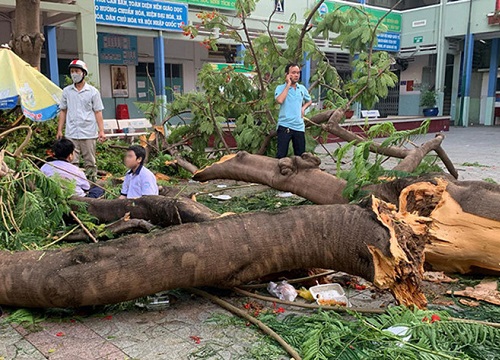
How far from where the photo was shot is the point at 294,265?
117 inches

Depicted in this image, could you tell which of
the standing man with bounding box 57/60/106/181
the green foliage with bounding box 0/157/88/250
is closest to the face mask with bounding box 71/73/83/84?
the standing man with bounding box 57/60/106/181

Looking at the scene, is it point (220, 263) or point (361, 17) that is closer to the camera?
point (220, 263)

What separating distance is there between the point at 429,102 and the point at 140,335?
20001mm

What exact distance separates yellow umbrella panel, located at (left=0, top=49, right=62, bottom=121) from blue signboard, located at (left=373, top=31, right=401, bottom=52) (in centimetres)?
1648

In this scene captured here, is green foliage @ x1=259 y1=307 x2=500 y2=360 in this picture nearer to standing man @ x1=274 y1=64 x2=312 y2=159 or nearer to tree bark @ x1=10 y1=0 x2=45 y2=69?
standing man @ x1=274 y1=64 x2=312 y2=159

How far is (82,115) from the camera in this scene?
19.6 ft

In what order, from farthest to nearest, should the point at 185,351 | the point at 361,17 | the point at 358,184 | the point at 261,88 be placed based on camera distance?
1. the point at 261,88
2. the point at 361,17
3. the point at 358,184
4. the point at 185,351

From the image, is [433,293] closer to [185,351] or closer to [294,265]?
[294,265]

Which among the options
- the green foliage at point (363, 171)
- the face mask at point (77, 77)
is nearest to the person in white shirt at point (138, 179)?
the green foliage at point (363, 171)

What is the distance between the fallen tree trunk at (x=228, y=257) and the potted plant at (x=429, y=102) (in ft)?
61.9

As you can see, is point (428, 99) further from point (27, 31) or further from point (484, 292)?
point (484, 292)

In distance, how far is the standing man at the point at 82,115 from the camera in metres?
5.95

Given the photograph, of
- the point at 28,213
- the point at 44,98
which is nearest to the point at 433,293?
the point at 28,213

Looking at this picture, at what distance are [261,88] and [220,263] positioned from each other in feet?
15.7
